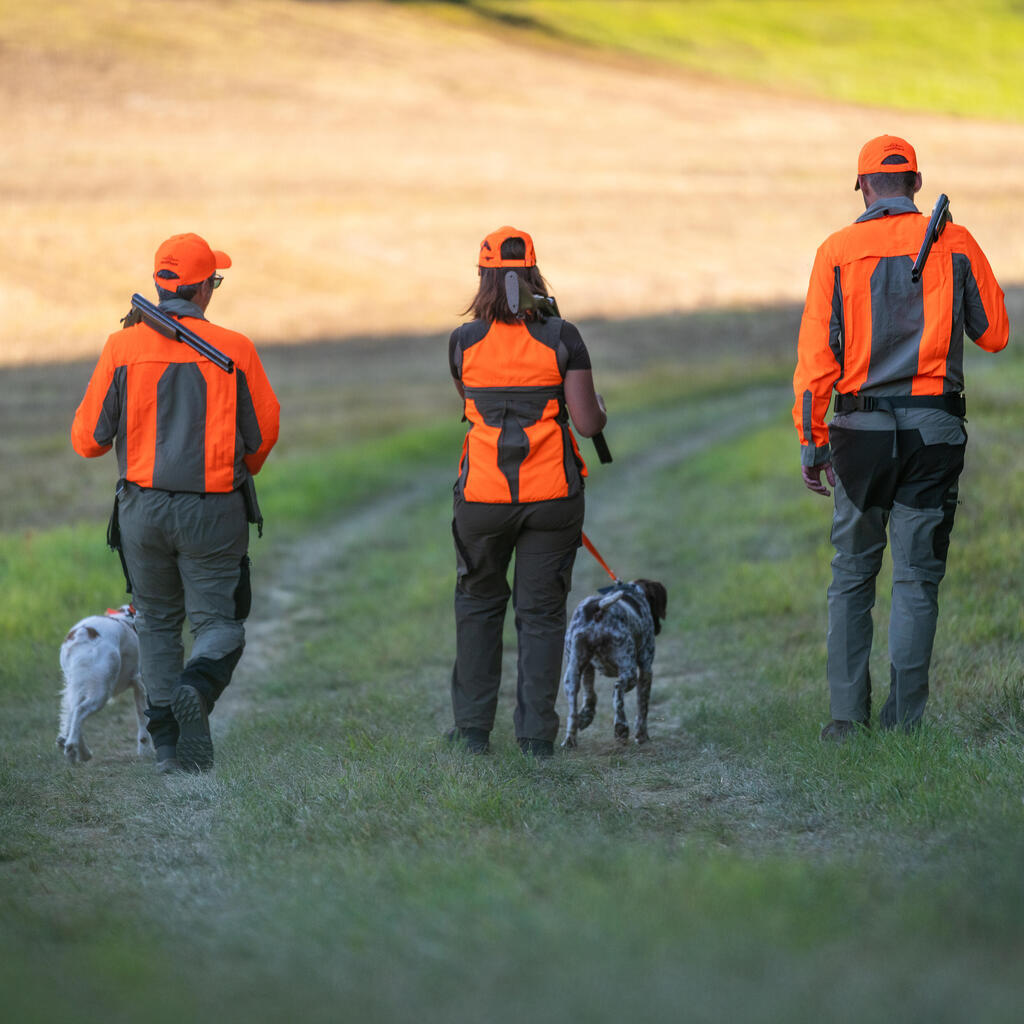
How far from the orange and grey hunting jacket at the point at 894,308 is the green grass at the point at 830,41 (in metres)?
57.9

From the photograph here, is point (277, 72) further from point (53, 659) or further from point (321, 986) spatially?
point (321, 986)

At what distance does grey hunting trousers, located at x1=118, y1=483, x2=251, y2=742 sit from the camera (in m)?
5.91

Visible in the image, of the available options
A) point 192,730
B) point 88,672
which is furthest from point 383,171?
point 192,730

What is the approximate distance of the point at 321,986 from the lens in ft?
10.2

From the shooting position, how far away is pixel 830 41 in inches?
2795

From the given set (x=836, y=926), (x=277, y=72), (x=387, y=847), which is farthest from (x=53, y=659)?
(x=277, y=72)

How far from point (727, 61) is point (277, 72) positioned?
979 inches

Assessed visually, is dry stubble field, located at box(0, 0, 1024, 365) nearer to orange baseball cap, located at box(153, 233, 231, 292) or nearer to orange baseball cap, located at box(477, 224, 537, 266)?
orange baseball cap, located at box(153, 233, 231, 292)

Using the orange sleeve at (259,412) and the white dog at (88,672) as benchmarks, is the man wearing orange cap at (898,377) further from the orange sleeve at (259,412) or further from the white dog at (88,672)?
the white dog at (88,672)

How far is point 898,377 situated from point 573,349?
4.54ft

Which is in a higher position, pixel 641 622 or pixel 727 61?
pixel 727 61

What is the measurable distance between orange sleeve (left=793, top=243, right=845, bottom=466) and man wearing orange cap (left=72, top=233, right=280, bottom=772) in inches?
93.8

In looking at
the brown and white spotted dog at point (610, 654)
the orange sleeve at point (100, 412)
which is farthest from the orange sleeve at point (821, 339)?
the orange sleeve at point (100, 412)

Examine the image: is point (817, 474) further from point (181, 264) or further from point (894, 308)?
point (181, 264)
